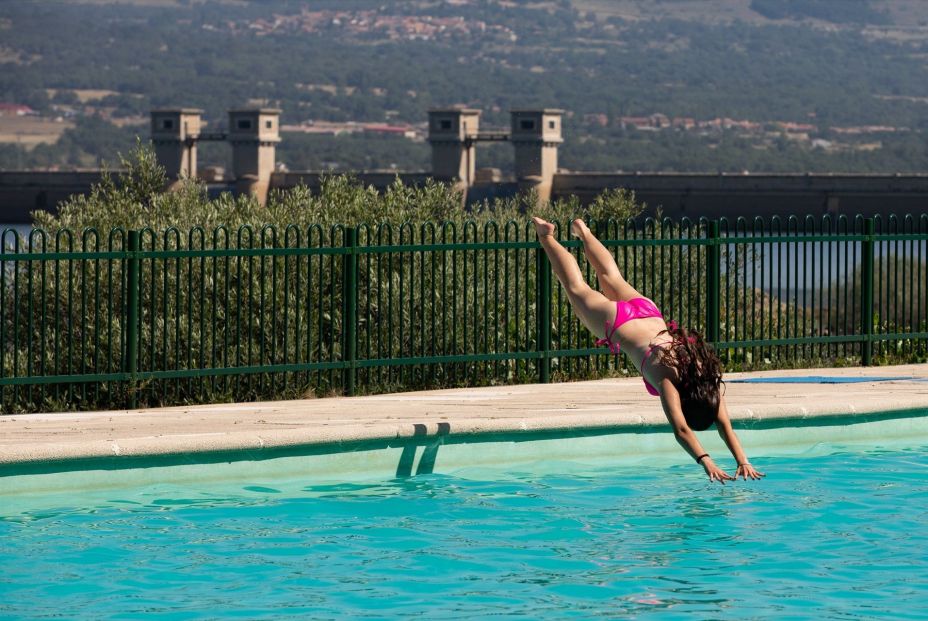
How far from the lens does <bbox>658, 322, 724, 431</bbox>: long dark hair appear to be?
27.5 ft

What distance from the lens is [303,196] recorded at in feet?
56.7

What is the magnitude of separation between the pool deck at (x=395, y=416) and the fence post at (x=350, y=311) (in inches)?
14.5

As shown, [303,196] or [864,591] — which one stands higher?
[303,196]

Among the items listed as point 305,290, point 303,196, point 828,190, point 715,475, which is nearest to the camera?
point 715,475

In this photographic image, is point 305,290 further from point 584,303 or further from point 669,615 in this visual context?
point 669,615

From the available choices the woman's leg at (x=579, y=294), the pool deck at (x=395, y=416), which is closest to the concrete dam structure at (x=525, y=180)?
the pool deck at (x=395, y=416)

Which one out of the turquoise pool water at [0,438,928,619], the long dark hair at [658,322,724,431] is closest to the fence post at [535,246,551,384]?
the turquoise pool water at [0,438,928,619]

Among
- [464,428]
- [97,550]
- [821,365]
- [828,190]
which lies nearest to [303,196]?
[821,365]

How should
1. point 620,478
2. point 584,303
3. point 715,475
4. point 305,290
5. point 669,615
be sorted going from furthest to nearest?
point 305,290 → point 620,478 → point 584,303 → point 715,475 → point 669,615

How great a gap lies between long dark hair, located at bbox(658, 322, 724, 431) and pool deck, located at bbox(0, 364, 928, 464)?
1.81 meters

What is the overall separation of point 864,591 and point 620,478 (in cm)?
277

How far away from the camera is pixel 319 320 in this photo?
12656 millimetres

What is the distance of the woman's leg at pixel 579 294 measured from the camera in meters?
9.28

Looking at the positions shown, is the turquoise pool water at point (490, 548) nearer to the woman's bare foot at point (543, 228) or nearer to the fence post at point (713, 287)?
the woman's bare foot at point (543, 228)
